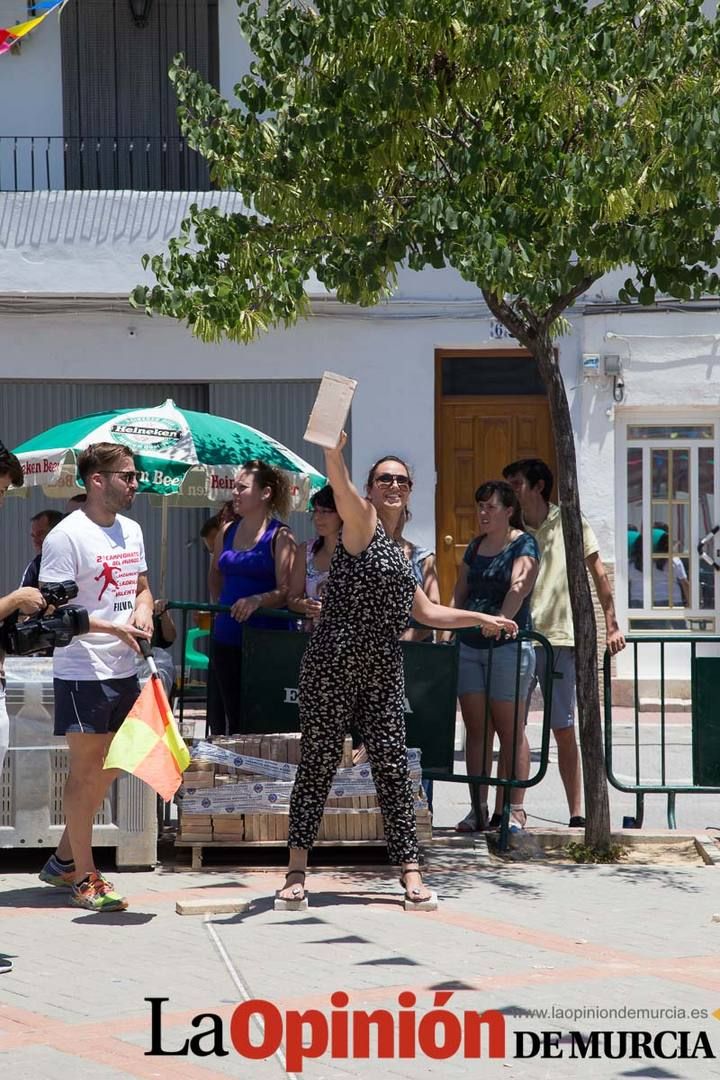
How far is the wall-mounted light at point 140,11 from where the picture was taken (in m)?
16.2

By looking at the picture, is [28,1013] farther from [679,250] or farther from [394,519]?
[679,250]

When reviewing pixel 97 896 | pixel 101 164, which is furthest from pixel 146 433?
pixel 101 164

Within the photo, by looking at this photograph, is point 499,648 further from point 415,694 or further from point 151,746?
point 151,746

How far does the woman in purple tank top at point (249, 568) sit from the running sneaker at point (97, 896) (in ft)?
5.76

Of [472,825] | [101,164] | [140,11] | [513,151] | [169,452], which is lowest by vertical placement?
[472,825]

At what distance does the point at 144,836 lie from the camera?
7652mm

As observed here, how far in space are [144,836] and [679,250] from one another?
3.80 meters

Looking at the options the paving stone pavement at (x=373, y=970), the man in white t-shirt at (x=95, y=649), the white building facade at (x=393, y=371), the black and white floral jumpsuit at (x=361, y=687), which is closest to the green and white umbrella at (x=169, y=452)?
the paving stone pavement at (x=373, y=970)

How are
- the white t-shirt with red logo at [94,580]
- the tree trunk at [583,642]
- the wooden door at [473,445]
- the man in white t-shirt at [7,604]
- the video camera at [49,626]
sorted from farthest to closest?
the wooden door at [473,445] → the tree trunk at [583,642] → the white t-shirt with red logo at [94,580] → the video camera at [49,626] → the man in white t-shirt at [7,604]

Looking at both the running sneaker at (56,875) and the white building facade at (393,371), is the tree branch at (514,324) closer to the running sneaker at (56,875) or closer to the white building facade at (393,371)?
the running sneaker at (56,875)

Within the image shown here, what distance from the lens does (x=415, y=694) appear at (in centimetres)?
841

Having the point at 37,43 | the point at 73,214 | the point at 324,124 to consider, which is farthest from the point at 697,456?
the point at 324,124

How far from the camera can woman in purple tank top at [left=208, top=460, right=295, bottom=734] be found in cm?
856

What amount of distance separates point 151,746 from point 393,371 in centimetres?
971
